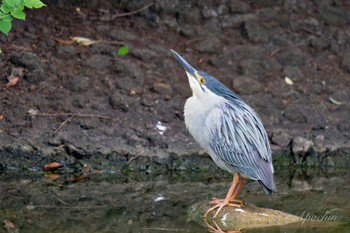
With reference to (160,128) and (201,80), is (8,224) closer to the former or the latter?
(201,80)

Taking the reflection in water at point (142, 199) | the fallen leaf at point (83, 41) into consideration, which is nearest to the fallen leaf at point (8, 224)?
the reflection in water at point (142, 199)

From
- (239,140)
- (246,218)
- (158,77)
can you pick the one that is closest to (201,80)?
(239,140)

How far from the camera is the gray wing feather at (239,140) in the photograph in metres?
7.80

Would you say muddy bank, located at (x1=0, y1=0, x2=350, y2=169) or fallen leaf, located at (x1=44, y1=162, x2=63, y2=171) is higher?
muddy bank, located at (x1=0, y1=0, x2=350, y2=169)

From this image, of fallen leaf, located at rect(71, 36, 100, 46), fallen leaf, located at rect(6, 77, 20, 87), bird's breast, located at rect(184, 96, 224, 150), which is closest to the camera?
bird's breast, located at rect(184, 96, 224, 150)

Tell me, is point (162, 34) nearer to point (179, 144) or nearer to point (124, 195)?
point (179, 144)

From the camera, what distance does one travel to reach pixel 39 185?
28.5 ft

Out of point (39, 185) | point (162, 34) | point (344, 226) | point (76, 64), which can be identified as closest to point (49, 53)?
point (76, 64)

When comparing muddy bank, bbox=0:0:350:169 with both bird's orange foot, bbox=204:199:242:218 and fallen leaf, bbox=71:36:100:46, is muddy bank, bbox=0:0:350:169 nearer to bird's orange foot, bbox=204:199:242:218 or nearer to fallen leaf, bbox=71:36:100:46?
fallen leaf, bbox=71:36:100:46

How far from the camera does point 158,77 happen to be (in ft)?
34.8

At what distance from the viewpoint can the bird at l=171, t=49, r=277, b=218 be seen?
7797 mm

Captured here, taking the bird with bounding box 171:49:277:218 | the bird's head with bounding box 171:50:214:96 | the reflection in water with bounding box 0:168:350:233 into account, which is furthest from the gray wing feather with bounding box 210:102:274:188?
the reflection in water with bounding box 0:168:350:233

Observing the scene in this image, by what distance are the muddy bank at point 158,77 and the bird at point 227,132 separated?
1.62 meters

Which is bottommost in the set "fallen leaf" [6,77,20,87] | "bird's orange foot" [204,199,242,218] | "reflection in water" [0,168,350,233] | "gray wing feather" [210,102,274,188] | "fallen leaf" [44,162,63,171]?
"fallen leaf" [44,162,63,171]
